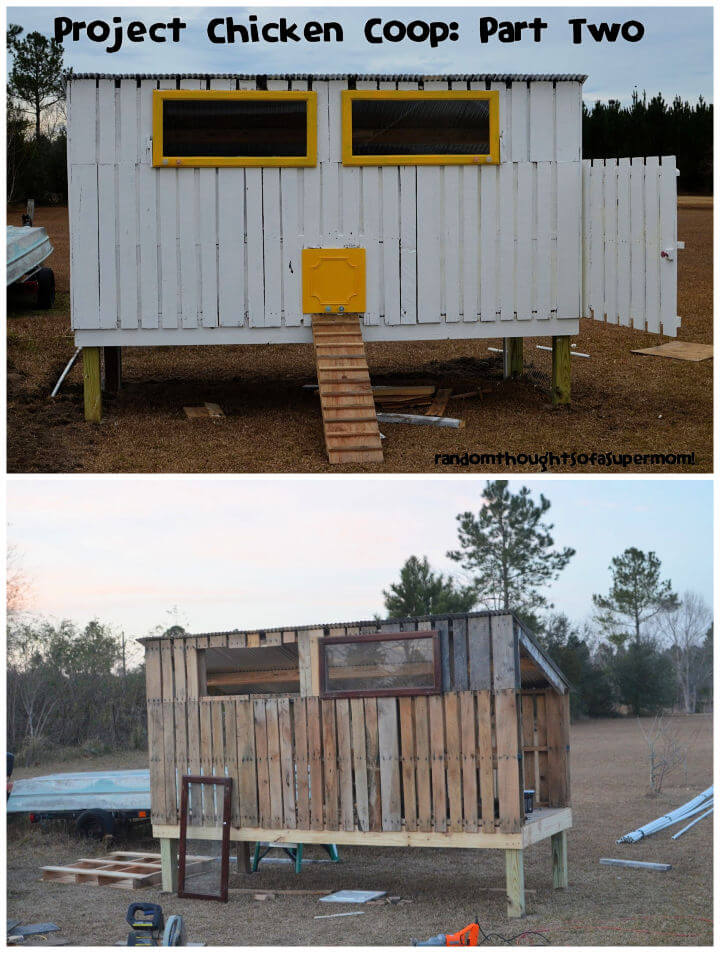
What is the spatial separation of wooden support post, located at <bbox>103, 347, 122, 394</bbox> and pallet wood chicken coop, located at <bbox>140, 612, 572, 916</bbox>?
5451mm

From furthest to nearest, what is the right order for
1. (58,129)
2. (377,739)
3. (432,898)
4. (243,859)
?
1. (58,129)
2. (243,859)
3. (432,898)
4. (377,739)

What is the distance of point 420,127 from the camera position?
1318 centimetres

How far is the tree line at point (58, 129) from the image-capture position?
1193 inches

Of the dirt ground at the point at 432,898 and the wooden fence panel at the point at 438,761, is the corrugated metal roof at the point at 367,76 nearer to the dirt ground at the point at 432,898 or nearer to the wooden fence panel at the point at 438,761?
the wooden fence panel at the point at 438,761

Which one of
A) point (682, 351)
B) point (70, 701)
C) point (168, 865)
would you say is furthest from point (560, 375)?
point (70, 701)

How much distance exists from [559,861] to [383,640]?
3.03 meters

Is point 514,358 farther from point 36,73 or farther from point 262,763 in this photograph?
point 36,73

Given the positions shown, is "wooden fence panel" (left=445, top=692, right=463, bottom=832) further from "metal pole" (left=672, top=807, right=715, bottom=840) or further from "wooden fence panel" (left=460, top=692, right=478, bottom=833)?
"metal pole" (left=672, top=807, right=715, bottom=840)

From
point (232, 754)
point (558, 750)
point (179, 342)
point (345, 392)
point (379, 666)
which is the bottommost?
point (558, 750)

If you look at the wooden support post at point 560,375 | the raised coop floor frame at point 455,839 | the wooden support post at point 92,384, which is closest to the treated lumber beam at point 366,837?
the raised coop floor frame at point 455,839

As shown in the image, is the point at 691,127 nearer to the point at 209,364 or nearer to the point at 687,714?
the point at 687,714

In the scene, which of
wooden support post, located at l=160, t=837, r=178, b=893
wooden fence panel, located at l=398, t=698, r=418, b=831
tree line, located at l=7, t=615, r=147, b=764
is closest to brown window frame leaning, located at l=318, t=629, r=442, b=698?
wooden fence panel, located at l=398, t=698, r=418, b=831

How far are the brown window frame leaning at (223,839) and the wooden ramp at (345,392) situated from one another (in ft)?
11.6

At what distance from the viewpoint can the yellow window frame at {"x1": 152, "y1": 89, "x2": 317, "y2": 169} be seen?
1267cm
